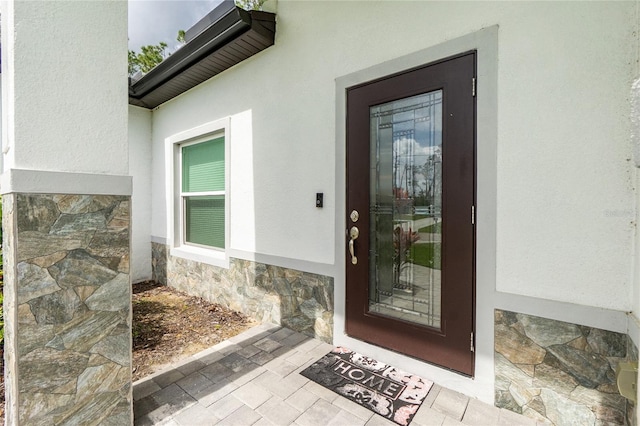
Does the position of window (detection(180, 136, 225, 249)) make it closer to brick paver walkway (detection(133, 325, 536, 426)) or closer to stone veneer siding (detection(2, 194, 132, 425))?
brick paver walkway (detection(133, 325, 536, 426))

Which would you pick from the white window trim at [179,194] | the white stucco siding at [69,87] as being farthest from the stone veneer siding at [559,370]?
the white window trim at [179,194]

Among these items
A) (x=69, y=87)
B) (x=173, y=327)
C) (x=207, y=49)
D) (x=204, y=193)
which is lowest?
(x=173, y=327)

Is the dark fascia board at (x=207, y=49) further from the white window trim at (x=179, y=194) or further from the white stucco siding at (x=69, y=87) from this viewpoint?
the white stucco siding at (x=69, y=87)

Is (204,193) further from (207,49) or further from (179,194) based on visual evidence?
(207,49)

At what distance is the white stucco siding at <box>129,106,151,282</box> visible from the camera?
18.1 ft

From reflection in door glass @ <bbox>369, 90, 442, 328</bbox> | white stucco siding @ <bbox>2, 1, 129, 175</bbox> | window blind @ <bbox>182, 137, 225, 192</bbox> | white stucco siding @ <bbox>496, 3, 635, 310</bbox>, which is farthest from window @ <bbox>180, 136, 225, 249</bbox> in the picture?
white stucco siding @ <bbox>496, 3, 635, 310</bbox>

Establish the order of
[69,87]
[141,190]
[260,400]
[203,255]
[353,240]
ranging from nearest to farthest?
[69,87]
[260,400]
[353,240]
[203,255]
[141,190]

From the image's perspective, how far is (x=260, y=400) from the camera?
2.20 metres

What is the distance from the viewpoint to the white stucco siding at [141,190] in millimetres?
5508

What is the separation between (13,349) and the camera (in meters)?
1.61

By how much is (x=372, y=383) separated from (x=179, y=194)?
14.4 feet

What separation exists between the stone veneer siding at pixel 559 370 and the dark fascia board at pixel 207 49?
143 inches

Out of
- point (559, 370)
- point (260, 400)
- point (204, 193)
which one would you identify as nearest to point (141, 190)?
point (204, 193)

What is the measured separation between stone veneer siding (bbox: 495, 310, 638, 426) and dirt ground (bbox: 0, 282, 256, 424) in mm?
2671
